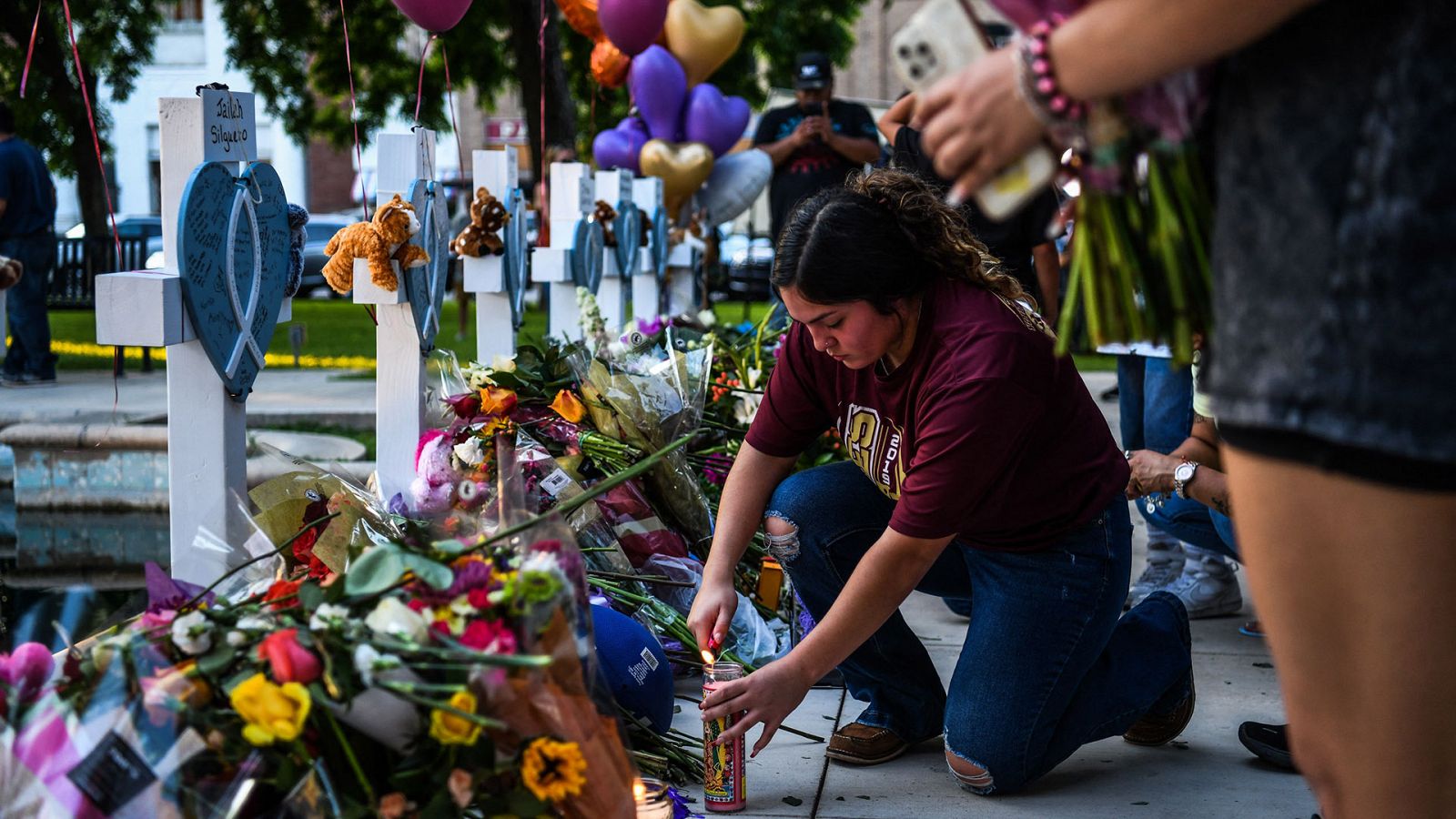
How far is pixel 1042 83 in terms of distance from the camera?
1.15 meters

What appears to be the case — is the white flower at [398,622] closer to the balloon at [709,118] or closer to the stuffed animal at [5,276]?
the stuffed animal at [5,276]

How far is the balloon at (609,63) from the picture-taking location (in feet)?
22.9

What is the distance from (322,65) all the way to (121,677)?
13.5 meters

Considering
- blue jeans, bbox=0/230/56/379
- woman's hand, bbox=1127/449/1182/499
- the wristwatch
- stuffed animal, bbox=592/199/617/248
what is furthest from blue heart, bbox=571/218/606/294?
blue jeans, bbox=0/230/56/379

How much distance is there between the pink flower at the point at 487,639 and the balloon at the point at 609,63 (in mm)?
5738

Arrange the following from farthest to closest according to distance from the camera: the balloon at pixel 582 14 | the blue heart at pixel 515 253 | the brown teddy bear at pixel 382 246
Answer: the balloon at pixel 582 14, the blue heart at pixel 515 253, the brown teddy bear at pixel 382 246

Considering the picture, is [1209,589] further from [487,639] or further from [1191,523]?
[487,639]

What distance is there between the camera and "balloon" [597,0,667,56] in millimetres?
5879

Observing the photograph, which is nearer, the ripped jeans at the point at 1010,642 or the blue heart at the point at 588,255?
the ripped jeans at the point at 1010,642

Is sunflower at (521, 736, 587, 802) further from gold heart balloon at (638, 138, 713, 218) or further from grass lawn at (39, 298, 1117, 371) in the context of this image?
grass lawn at (39, 298, 1117, 371)

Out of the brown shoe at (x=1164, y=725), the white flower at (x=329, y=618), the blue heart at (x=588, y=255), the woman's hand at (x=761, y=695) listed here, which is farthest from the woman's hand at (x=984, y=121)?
the blue heart at (x=588, y=255)

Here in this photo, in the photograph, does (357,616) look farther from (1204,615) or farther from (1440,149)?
(1204,615)

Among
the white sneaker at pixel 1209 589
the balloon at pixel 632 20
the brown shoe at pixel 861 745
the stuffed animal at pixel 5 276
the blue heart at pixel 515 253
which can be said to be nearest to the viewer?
the brown shoe at pixel 861 745

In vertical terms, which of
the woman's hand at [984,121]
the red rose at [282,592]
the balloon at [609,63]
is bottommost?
the red rose at [282,592]
